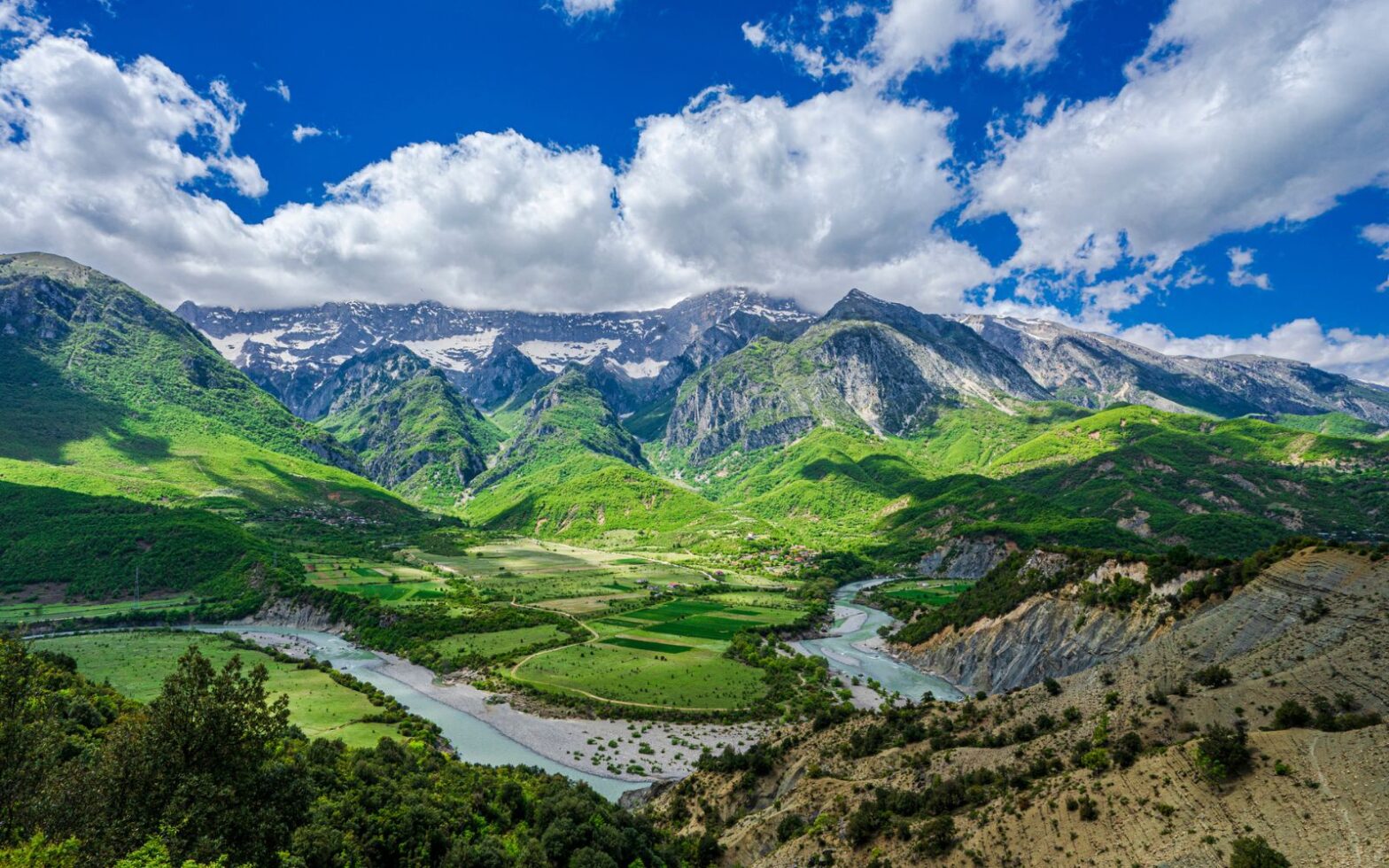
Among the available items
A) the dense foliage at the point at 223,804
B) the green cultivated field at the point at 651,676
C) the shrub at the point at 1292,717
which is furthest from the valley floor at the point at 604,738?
the shrub at the point at 1292,717

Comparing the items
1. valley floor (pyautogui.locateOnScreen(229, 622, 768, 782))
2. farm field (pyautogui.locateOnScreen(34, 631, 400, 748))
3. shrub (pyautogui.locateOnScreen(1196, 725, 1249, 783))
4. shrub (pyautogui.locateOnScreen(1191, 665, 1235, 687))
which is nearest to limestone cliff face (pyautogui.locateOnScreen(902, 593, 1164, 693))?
shrub (pyautogui.locateOnScreen(1191, 665, 1235, 687))

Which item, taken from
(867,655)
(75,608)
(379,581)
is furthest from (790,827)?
(75,608)

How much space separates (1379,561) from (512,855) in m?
66.2

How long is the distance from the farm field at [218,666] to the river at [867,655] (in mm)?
70469

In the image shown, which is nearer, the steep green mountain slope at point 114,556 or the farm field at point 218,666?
the farm field at point 218,666

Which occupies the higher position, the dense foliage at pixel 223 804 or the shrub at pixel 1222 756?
the shrub at pixel 1222 756

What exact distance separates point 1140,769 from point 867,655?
87.9 metres

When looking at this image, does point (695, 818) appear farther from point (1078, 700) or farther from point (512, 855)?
point (1078, 700)

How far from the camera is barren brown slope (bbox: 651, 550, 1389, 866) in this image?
2956 cm

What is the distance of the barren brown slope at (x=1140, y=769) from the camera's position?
Answer: 29562mm

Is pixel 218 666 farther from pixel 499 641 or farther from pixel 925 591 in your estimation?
pixel 925 591

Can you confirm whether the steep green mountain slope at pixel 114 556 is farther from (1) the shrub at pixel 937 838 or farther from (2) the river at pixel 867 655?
(1) the shrub at pixel 937 838

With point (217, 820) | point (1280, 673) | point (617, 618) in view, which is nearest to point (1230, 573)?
point (1280, 673)

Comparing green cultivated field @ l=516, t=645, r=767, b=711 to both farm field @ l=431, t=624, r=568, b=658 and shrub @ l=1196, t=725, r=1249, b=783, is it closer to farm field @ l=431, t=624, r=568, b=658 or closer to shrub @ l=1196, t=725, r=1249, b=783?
farm field @ l=431, t=624, r=568, b=658
